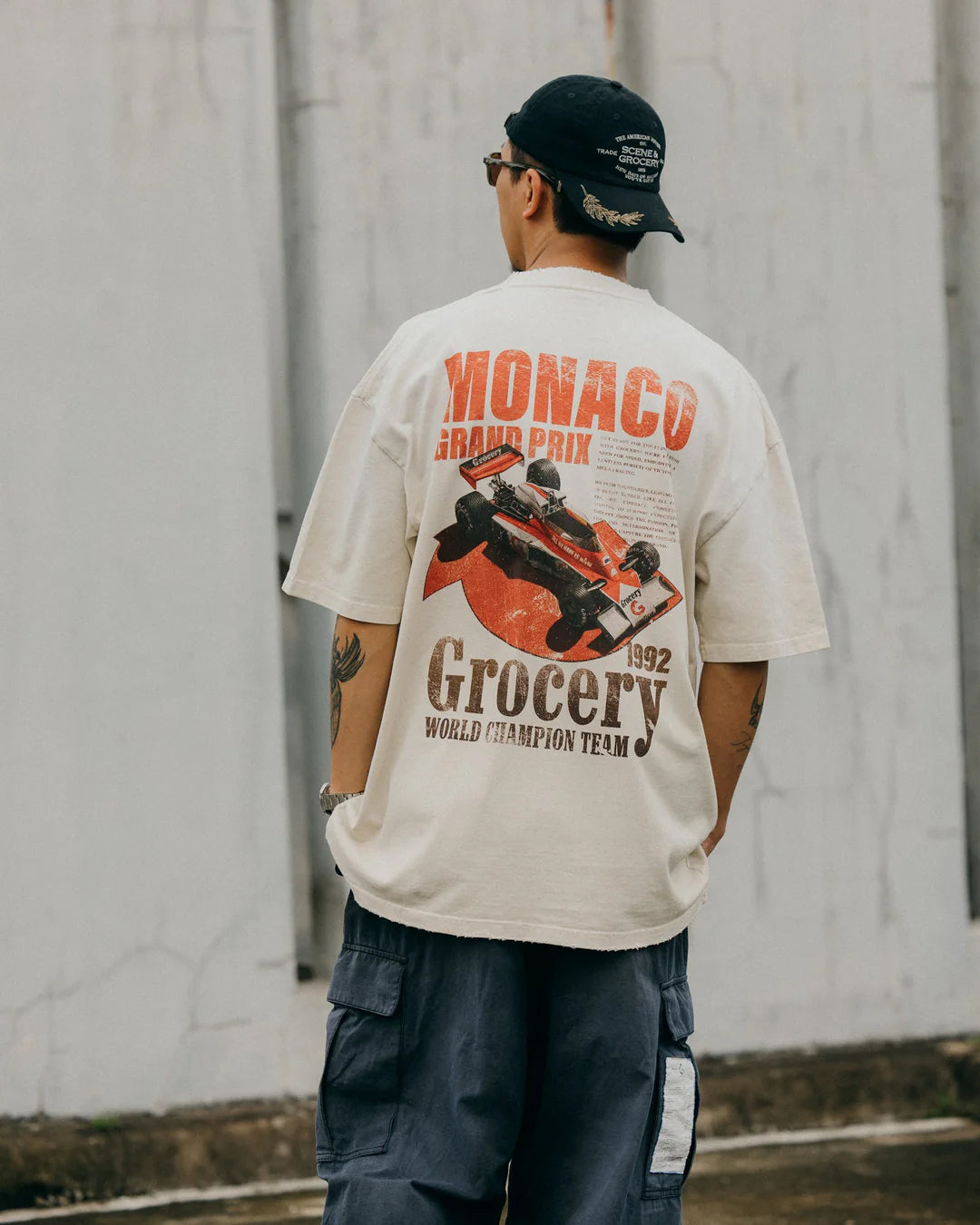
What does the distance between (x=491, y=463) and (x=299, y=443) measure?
1919 mm

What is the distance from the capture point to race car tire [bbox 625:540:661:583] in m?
1.87

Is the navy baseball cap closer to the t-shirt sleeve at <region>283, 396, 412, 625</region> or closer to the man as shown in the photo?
the man

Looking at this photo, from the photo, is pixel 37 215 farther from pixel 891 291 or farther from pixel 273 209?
pixel 891 291

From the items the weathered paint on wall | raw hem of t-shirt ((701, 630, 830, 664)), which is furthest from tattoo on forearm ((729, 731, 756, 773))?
the weathered paint on wall

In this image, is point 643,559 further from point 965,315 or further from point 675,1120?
point 965,315

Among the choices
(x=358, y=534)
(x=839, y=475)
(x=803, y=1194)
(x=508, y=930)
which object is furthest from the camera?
(x=839, y=475)

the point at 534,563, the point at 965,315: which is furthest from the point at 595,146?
the point at 965,315

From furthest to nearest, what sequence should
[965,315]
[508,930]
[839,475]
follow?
[965,315] → [839,475] → [508,930]

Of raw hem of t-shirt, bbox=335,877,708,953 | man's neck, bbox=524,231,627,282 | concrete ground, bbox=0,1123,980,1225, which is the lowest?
concrete ground, bbox=0,1123,980,1225

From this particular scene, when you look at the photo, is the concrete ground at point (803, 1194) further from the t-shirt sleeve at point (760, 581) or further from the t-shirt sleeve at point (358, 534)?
the t-shirt sleeve at point (358, 534)

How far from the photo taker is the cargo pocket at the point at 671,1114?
6.29 feet

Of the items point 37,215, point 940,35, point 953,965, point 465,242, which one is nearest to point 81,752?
point 37,215

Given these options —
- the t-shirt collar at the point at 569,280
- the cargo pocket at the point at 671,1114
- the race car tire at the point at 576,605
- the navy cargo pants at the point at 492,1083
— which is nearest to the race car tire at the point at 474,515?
the race car tire at the point at 576,605

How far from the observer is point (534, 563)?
1.85 m
